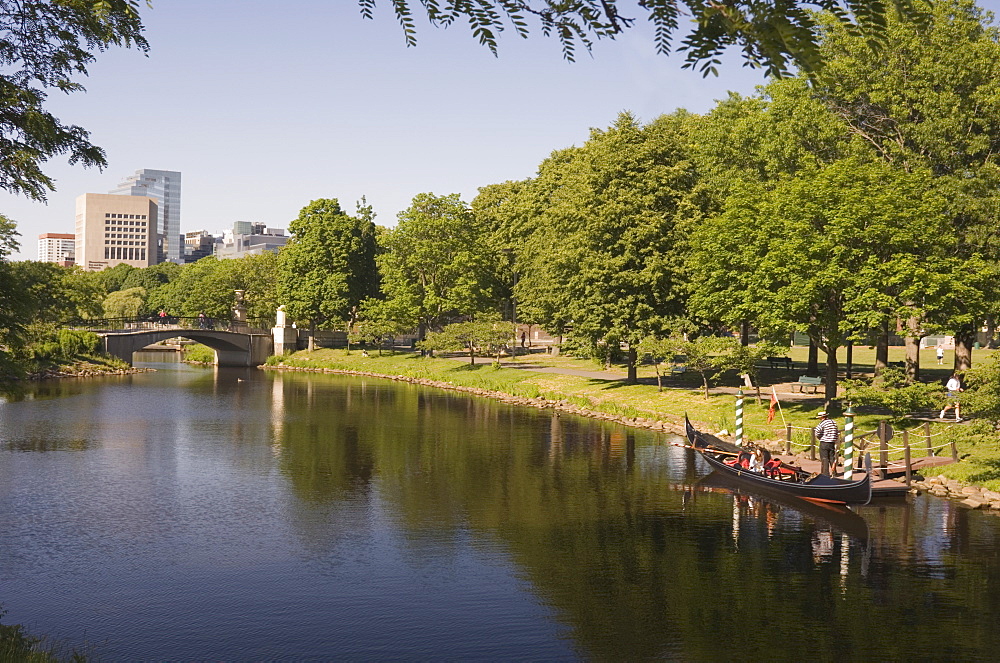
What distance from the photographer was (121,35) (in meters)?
17.2

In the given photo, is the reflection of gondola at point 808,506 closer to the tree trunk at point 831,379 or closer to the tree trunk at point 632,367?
the tree trunk at point 831,379

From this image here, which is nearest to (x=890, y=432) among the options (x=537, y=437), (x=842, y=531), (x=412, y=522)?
(x=842, y=531)

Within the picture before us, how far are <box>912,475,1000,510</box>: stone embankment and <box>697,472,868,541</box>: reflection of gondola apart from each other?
186 inches

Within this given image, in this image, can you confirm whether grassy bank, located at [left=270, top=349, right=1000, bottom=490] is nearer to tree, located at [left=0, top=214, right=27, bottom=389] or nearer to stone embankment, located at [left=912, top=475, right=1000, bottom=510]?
stone embankment, located at [left=912, top=475, right=1000, bottom=510]

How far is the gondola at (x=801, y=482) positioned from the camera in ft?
99.9

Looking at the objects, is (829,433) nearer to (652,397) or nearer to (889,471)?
(889,471)

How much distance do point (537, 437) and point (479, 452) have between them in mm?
6166

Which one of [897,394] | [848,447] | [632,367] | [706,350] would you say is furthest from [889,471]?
[632,367]

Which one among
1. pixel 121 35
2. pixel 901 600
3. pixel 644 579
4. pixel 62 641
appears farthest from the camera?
pixel 644 579

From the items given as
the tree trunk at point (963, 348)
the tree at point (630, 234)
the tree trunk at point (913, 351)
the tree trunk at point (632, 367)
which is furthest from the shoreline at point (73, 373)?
the tree trunk at point (963, 348)

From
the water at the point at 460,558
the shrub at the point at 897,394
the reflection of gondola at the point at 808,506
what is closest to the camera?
the water at the point at 460,558

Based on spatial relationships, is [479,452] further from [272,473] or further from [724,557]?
[724,557]

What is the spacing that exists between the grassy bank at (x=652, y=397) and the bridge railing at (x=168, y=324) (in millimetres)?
6822

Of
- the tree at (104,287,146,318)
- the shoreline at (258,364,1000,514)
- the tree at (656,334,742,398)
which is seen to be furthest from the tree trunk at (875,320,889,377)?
the tree at (104,287,146,318)
